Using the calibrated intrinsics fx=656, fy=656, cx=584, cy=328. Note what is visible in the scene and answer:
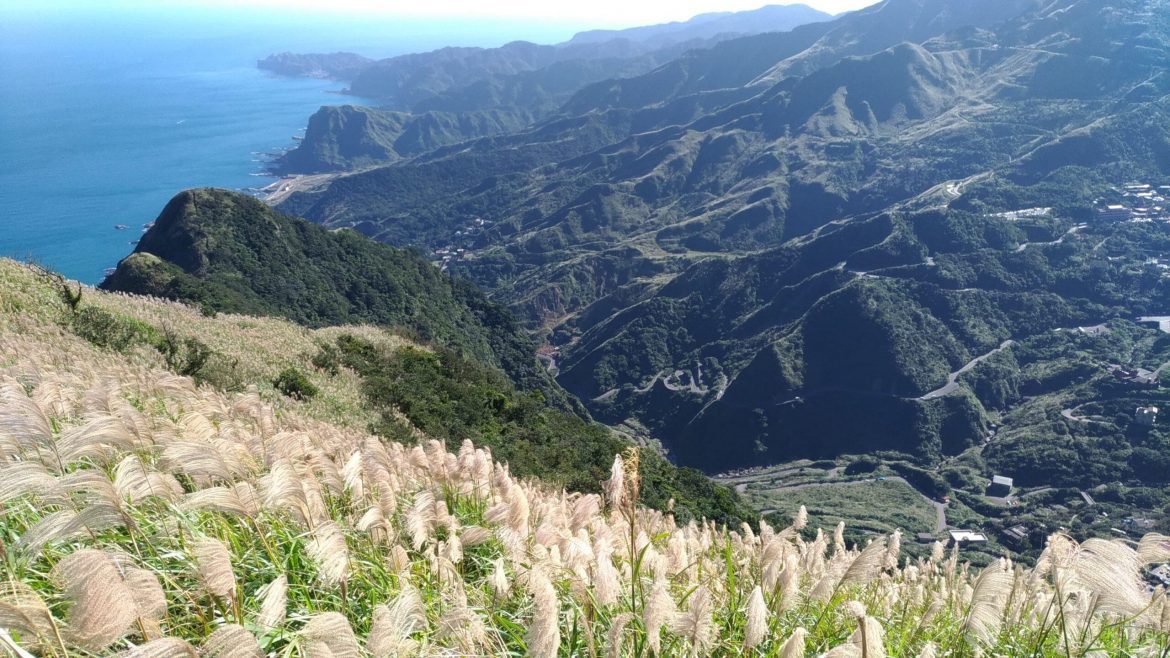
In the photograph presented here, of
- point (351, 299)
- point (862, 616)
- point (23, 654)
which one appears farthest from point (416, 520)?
point (351, 299)

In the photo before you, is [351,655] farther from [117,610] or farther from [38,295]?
[38,295]

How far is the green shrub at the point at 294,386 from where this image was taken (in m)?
14.1

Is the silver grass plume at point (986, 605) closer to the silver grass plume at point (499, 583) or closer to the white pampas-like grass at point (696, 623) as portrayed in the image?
the white pampas-like grass at point (696, 623)

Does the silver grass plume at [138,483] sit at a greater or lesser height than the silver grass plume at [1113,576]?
greater

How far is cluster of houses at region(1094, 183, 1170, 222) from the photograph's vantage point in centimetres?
11363

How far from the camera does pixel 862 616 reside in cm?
213

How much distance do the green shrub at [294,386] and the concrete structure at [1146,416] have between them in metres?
83.1

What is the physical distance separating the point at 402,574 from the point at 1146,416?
87957 millimetres

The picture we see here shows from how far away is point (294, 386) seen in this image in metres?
14.3

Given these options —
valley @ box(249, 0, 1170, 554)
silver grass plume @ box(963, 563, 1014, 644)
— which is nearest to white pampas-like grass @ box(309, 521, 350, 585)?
silver grass plume @ box(963, 563, 1014, 644)

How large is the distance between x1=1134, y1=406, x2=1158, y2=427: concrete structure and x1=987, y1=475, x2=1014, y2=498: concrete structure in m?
15.5

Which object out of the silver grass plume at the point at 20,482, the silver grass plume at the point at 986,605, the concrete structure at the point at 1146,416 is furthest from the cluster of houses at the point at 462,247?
the silver grass plume at the point at 986,605

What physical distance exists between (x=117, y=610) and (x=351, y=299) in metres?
52.0

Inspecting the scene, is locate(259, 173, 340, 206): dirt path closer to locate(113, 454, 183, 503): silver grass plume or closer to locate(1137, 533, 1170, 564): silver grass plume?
locate(113, 454, 183, 503): silver grass plume
